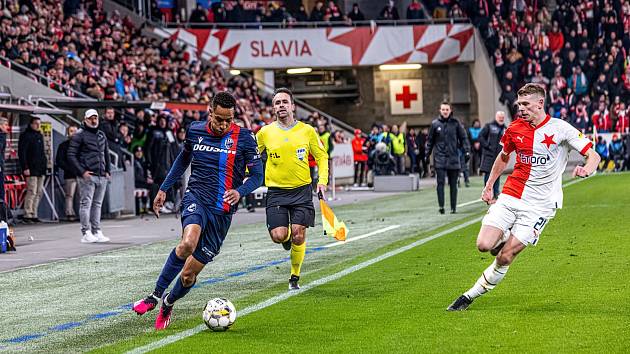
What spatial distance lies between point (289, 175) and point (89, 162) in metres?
7.32

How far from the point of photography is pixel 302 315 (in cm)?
1014

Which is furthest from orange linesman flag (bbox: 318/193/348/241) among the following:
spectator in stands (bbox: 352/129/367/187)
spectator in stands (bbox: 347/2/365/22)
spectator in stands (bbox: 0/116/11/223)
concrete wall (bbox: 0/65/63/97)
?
spectator in stands (bbox: 347/2/365/22)

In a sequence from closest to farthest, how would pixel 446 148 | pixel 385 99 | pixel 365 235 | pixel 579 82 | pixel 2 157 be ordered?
pixel 365 235 → pixel 2 157 → pixel 446 148 → pixel 579 82 → pixel 385 99

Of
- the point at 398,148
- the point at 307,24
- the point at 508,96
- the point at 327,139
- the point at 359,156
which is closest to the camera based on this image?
the point at 327,139

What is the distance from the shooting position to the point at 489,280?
32.1 feet

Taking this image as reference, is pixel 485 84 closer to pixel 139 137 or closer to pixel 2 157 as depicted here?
pixel 139 137

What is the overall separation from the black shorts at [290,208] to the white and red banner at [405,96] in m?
37.8

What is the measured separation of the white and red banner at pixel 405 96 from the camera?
49.9m

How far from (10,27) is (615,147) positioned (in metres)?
21.2

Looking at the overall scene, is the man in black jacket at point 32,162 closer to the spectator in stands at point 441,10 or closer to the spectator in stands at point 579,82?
the spectator in stands at point 579,82

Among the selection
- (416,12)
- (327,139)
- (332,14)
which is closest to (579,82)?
(416,12)

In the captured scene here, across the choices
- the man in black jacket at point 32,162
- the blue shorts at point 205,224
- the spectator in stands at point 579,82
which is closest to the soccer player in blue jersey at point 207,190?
the blue shorts at point 205,224

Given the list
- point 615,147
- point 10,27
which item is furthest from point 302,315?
point 615,147

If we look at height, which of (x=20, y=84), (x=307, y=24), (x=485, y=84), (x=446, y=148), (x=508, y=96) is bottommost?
(x=446, y=148)
